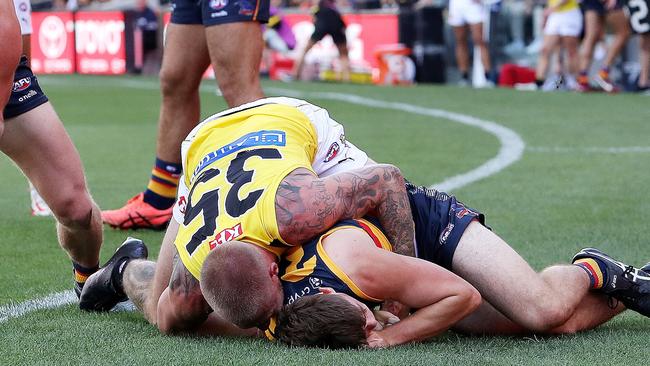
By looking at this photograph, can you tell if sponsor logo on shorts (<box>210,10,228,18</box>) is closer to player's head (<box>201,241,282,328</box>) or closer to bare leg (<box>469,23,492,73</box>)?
player's head (<box>201,241,282,328</box>)

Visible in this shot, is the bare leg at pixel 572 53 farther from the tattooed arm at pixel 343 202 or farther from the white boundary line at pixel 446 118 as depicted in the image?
the tattooed arm at pixel 343 202

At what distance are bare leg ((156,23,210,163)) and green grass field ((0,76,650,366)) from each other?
577mm

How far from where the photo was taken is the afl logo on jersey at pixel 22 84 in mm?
5059

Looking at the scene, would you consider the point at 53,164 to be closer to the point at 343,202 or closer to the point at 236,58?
the point at 343,202

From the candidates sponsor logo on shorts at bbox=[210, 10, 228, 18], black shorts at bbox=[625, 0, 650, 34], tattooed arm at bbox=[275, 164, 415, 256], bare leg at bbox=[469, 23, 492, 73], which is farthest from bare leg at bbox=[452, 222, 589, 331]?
bare leg at bbox=[469, 23, 492, 73]

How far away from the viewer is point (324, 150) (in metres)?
4.82

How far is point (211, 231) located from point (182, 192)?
0.63 meters

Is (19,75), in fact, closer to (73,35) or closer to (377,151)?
(377,151)

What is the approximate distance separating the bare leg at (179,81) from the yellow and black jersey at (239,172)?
7.51 ft

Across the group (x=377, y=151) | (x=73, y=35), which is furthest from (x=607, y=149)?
(x=73, y=35)

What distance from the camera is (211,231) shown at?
425cm

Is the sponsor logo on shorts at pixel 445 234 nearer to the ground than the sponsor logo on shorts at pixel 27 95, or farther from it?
nearer to the ground

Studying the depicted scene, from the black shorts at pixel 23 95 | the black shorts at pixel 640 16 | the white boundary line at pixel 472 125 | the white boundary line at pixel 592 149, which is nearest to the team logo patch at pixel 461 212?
the black shorts at pixel 23 95

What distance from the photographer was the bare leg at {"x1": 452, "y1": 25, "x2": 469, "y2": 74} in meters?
19.1
